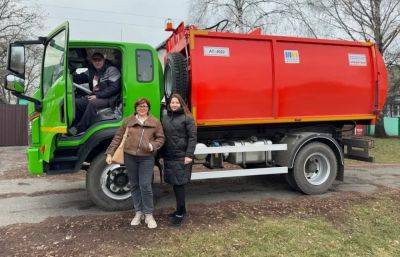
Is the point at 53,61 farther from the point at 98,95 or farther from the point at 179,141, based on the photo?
the point at 179,141

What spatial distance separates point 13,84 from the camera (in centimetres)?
539

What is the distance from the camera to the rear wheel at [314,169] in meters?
7.02

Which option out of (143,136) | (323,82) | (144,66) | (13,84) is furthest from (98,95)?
(323,82)

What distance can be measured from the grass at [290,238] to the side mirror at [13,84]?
281cm

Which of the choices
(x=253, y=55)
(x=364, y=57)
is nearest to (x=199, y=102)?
(x=253, y=55)

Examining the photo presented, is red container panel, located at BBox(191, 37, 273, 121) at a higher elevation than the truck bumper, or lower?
higher

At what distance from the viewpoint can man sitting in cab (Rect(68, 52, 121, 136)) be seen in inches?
231

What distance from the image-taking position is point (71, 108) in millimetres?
5422

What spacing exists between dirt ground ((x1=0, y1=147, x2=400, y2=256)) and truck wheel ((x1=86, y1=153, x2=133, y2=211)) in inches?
6.7

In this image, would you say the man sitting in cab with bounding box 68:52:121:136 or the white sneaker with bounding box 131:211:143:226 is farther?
the man sitting in cab with bounding box 68:52:121:136

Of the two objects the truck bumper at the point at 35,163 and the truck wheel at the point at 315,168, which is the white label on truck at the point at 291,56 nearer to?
the truck wheel at the point at 315,168

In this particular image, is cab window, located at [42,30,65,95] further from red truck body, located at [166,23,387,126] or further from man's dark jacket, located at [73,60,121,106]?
red truck body, located at [166,23,387,126]

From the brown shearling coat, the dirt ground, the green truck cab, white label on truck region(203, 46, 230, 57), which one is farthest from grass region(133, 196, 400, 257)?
white label on truck region(203, 46, 230, 57)

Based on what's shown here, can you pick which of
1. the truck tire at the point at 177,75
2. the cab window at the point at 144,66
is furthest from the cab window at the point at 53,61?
the truck tire at the point at 177,75
